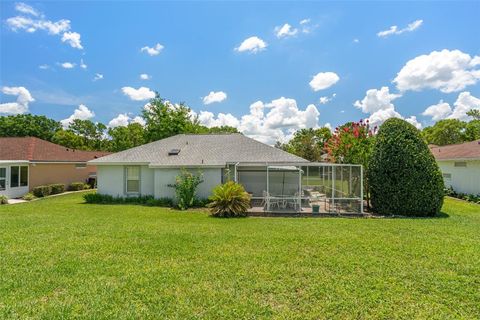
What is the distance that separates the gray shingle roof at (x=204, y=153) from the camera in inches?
619

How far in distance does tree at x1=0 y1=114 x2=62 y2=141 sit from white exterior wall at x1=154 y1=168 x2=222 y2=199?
4781 cm

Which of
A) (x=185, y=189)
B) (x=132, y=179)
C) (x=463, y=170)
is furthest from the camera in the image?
(x=463, y=170)

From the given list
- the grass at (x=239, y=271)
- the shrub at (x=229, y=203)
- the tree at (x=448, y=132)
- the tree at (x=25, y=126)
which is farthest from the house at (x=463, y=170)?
the tree at (x=25, y=126)

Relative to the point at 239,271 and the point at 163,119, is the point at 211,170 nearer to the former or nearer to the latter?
the point at 239,271

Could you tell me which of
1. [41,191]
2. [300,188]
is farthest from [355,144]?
[41,191]

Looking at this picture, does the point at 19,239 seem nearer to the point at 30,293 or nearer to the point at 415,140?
the point at 30,293

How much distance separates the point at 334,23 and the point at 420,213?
Answer: 10.0 m

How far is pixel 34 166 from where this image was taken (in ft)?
65.1

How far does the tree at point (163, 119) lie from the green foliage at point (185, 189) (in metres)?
19.5

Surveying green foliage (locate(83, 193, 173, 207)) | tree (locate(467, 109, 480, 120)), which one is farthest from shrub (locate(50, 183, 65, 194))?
tree (locate(467, 109, 480, 120))

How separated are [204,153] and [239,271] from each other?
12.2m

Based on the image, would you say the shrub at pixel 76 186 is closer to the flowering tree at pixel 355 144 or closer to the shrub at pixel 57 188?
the shrub at pixel 57 188

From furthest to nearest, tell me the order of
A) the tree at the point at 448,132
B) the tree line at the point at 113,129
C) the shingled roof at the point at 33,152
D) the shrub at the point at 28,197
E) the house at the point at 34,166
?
the tree at the point at 448,132, the tree line at the point at 113,129, the shingled roof at the point at 33,152, the house at the point at 34,166, the shrub at the point at 28,197

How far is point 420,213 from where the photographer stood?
11.3 metres
